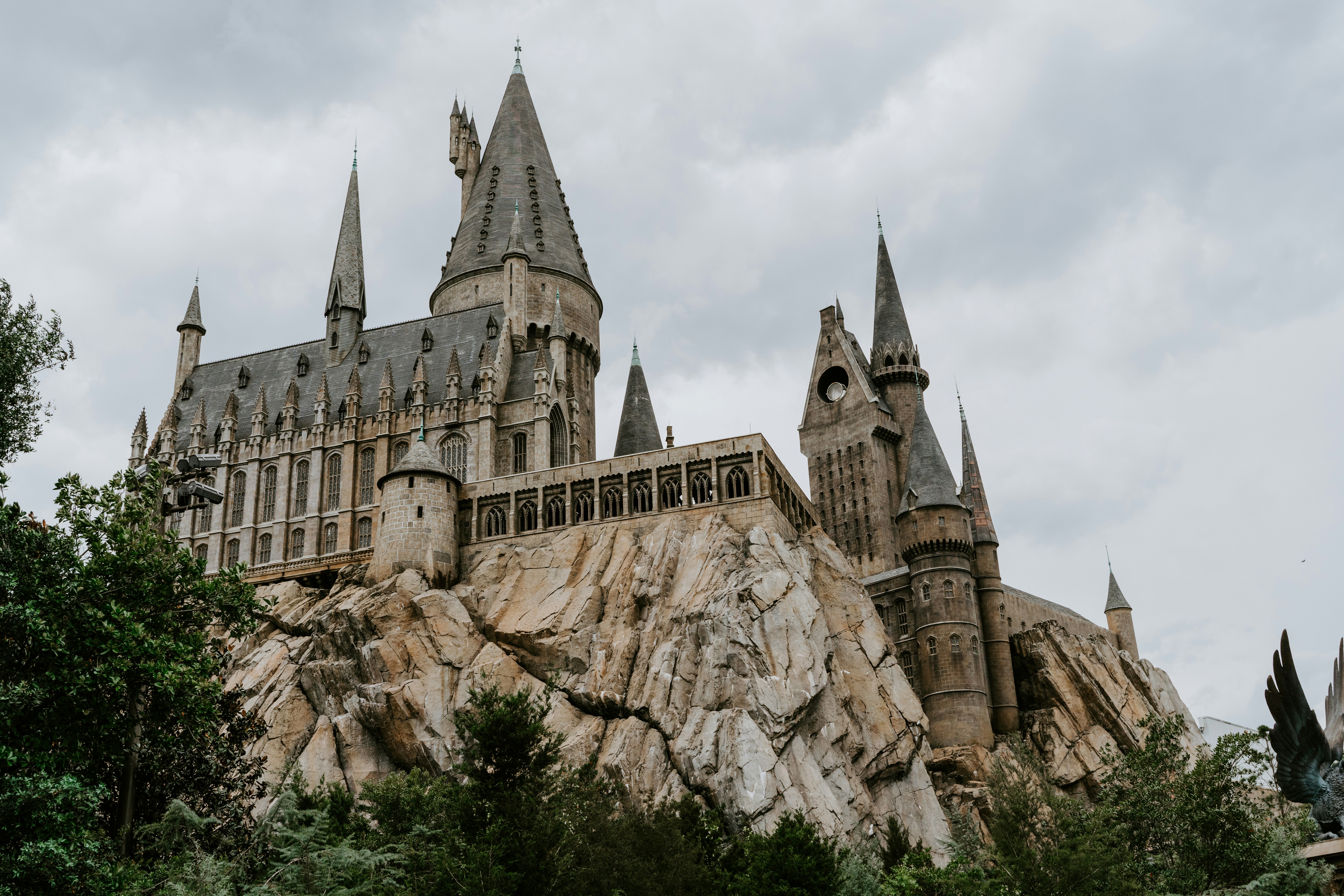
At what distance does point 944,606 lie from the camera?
66188 mm

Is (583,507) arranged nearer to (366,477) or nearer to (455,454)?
(455,454)

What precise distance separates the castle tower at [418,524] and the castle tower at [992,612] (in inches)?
1141


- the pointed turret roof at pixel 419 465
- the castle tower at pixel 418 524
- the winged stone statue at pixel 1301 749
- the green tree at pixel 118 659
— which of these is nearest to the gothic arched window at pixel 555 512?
the castle tower at pixel 418 524

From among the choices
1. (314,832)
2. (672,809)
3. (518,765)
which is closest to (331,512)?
(672,809)

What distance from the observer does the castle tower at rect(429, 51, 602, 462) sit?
78.4m

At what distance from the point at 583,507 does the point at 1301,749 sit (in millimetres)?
38875

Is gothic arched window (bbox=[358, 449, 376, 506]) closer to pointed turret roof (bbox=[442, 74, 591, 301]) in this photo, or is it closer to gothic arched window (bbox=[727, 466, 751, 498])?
pointed turret roof (bbox=[442, 74, 591, 301])

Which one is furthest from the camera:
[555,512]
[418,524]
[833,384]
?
[833,384]

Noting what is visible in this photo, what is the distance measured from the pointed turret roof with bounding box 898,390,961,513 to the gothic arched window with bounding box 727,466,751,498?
15497mm

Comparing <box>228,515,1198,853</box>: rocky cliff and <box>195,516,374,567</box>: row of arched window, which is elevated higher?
<box>195,516,374,567</box>: row of arched window

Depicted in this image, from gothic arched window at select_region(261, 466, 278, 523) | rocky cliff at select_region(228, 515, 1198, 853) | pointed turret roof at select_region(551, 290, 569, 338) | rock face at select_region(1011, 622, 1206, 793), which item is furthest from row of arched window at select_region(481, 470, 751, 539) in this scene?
rock face at select_region(1011, 622, 1206, 793)

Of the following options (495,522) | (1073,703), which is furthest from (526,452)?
(1073,703)

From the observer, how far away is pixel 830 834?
45500 millimetres

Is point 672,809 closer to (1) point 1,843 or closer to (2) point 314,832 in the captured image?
(2) point 314,832
